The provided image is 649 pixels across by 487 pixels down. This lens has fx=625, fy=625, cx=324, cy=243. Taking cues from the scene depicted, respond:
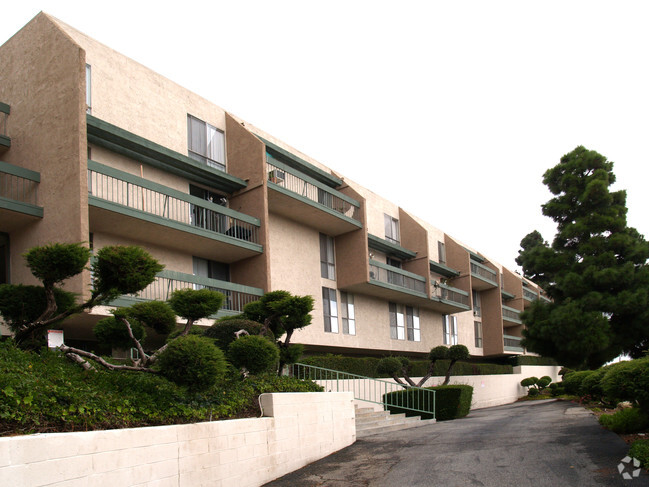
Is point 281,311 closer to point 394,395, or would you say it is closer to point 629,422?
point 629,422

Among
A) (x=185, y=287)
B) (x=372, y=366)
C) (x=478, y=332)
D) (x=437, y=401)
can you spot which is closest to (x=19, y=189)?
(x=185, y=287)

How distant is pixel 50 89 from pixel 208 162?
6.22 m

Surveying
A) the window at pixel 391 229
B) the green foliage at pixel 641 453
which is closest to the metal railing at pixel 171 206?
the green foliage at pixel 641 453

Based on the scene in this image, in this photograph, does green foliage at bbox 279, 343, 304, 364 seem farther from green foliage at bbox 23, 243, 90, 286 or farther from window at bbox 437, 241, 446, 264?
window at bbox 437, 241, 446, 264

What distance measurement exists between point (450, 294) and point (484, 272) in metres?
7.38

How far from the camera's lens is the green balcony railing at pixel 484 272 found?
1592 inches

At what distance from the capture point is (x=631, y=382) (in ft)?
29.5

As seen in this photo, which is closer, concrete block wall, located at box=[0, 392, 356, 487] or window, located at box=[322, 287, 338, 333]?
concrete block wall, located at box=[0, 392, 356, 487]

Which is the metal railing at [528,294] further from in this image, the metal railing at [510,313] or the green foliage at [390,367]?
the green foliage at [390,367]

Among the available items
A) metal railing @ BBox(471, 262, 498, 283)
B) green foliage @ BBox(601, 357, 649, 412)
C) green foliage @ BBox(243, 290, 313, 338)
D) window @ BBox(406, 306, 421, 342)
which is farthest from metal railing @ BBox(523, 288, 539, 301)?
green foliage @ BBox(601, 357, 649, 412)

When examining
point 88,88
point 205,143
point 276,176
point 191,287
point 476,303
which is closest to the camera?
point 88,88

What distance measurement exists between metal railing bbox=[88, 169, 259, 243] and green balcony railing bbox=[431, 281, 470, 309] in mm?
15133

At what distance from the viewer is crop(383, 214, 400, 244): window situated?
109ft

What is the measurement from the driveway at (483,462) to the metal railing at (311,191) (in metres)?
11.8
